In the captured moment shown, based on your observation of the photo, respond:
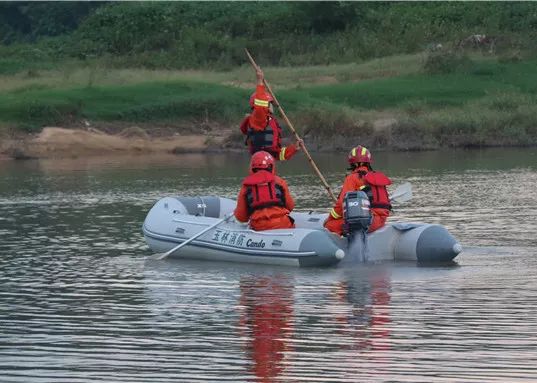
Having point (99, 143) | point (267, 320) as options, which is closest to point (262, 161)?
point (267, 320)

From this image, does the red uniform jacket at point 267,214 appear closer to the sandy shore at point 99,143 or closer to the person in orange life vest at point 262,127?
the person in orange life vest at point 262,127

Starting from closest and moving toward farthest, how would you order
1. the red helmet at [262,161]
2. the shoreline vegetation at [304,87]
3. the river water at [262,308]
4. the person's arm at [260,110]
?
the river water at [262,308]
the red helmet at [262,161]
the person's arm at [260,110]
the shoreline vegetation at [304,87]

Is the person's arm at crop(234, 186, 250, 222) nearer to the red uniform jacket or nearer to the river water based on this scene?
the red uniform jacket

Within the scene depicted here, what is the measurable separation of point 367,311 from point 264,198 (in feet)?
12.4

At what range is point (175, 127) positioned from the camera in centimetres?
3791

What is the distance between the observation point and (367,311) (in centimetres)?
1388

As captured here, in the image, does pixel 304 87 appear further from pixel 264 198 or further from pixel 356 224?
pixel 356 224

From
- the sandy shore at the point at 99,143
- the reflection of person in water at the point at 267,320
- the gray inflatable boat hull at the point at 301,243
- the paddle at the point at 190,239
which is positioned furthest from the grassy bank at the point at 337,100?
the reflection of person in water at the point at 267,320

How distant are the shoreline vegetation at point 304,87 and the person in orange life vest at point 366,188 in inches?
711

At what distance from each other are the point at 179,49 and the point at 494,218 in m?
27.1

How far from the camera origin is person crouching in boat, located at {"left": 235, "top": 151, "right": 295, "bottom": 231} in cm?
1736

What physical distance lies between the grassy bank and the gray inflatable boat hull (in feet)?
57.2

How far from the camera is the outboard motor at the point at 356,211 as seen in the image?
55.1ft

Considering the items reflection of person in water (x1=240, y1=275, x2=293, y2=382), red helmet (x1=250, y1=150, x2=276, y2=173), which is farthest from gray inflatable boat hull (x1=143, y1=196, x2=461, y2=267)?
red helmet (x1=250, y1=150, x2=276, y2=173)
